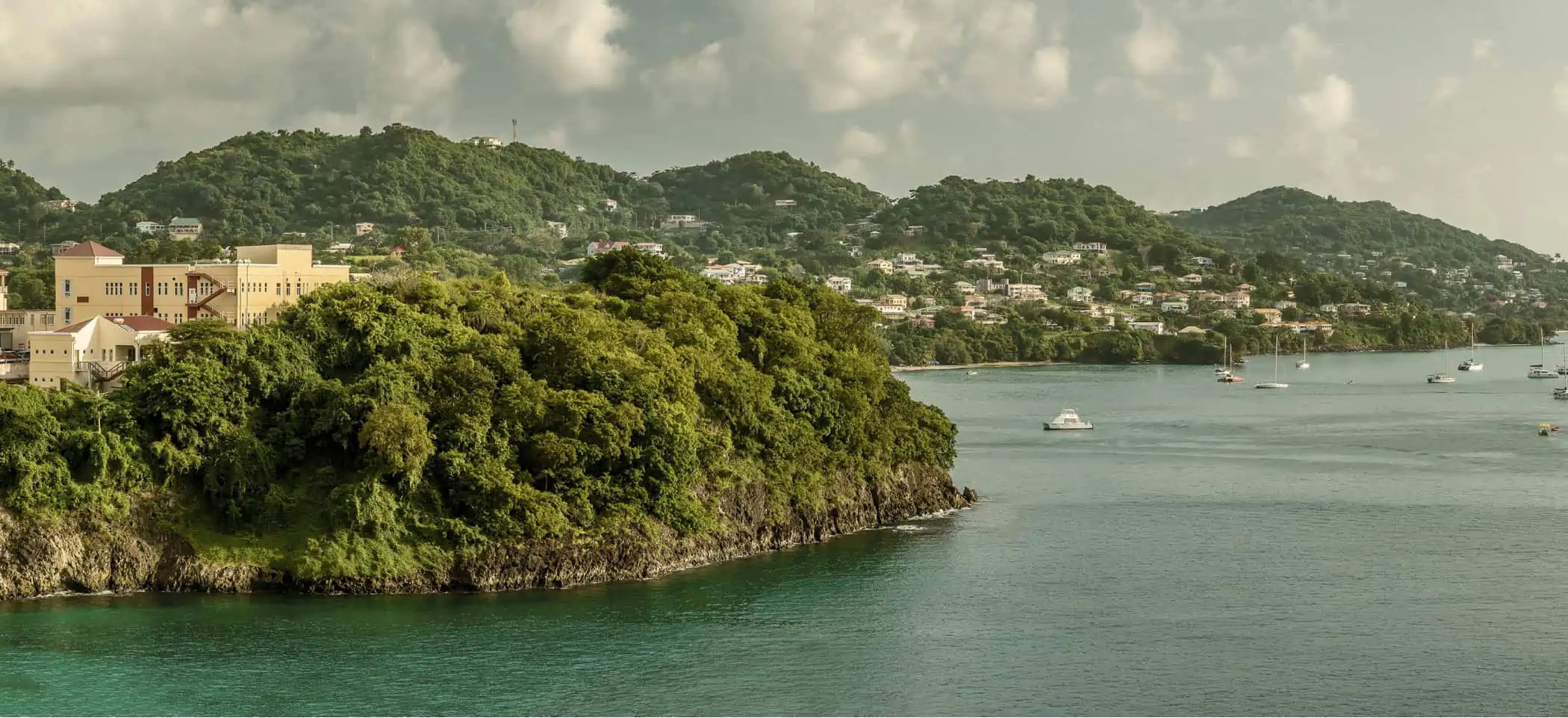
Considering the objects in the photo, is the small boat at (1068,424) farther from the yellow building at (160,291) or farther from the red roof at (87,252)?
the red roof at (87,252)

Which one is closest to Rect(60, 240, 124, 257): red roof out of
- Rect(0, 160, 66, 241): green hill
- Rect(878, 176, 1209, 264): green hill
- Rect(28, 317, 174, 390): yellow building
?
Rect(28, 317, 174, 390): yellow building

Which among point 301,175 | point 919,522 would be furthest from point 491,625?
point 301,175

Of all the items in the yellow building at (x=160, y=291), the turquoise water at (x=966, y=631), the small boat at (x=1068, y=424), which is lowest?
the turquoise water at (x=966, y=631)

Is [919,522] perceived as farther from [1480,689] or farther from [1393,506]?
[1480,689]

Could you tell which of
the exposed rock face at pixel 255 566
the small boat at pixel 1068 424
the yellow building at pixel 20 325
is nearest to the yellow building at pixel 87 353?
the yellow building at pixel 20 325

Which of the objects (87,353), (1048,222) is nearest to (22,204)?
(1048,222)

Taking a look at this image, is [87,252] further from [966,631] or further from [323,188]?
[323,188]
